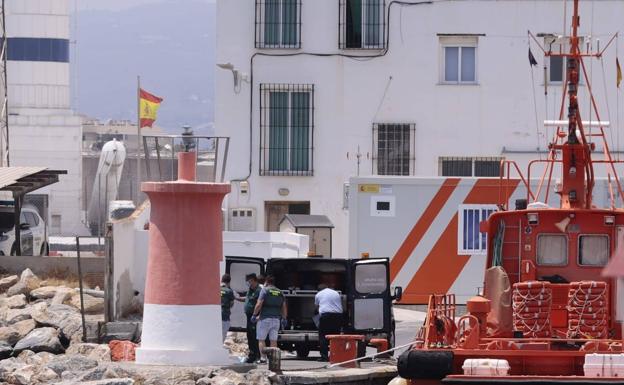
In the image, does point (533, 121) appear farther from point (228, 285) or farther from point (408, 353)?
point (408, 353)

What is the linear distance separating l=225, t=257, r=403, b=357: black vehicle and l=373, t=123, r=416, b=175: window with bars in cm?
1400

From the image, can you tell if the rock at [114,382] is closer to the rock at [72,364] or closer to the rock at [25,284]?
the rock at [72,364]

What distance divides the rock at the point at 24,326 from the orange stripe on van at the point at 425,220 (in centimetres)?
761

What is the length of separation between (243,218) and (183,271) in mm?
18737

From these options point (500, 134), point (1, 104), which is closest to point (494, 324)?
point (500, 134)

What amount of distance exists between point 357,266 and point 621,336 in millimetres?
6392

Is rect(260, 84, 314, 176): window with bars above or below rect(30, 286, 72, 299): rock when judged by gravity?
above

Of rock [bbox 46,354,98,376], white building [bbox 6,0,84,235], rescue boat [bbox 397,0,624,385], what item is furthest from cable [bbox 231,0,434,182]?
white building [bbox 6,0,84,235]

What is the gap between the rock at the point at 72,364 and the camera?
20.6 meters

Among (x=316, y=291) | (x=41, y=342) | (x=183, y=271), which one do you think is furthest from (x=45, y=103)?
(x=183, y=271)

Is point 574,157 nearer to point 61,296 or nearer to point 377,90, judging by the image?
point 61,296

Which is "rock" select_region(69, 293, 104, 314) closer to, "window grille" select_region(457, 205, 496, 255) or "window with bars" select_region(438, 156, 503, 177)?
"window grille" select_region(457, 205, 496, 255)

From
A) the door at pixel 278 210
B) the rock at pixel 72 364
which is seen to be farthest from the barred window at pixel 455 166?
the rock at pixel 72 364

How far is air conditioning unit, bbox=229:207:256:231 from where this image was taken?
38.7 meters
